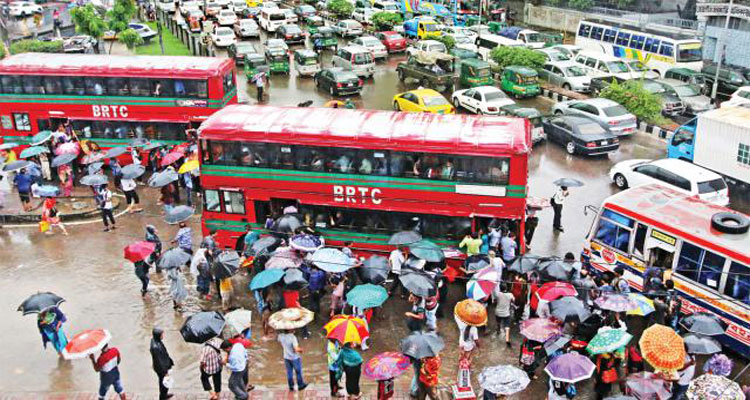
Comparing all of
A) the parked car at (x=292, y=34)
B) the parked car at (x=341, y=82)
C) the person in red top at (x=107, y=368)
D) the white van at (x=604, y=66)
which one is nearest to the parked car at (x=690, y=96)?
the white van at (x=604, y=66)

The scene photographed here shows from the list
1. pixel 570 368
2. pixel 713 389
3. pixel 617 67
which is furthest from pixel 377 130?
pixel 617 67

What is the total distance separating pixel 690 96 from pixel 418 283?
73.4ft

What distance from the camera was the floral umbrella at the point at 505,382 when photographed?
10.1 metres

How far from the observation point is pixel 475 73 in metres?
32.2

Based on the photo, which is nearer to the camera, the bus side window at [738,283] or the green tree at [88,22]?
the bus side window at [738,283]

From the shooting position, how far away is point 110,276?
55.7 ft

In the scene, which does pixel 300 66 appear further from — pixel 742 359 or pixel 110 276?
pixel 742 359

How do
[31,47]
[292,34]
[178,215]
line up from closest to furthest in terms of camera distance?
[178,215], [31,47], [292,34]

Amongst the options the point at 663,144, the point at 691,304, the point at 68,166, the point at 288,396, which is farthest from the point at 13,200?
the point at 663,144

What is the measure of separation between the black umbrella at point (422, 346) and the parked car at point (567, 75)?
23751mm

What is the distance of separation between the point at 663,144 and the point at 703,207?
41.7 ft

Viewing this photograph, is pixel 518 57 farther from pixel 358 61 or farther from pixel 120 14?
pixel 120 14

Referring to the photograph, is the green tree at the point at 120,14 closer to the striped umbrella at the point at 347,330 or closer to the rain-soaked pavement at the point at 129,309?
the rain-soaked pavement at the point at 129,309

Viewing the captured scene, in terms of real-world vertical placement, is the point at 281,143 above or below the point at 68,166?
above
